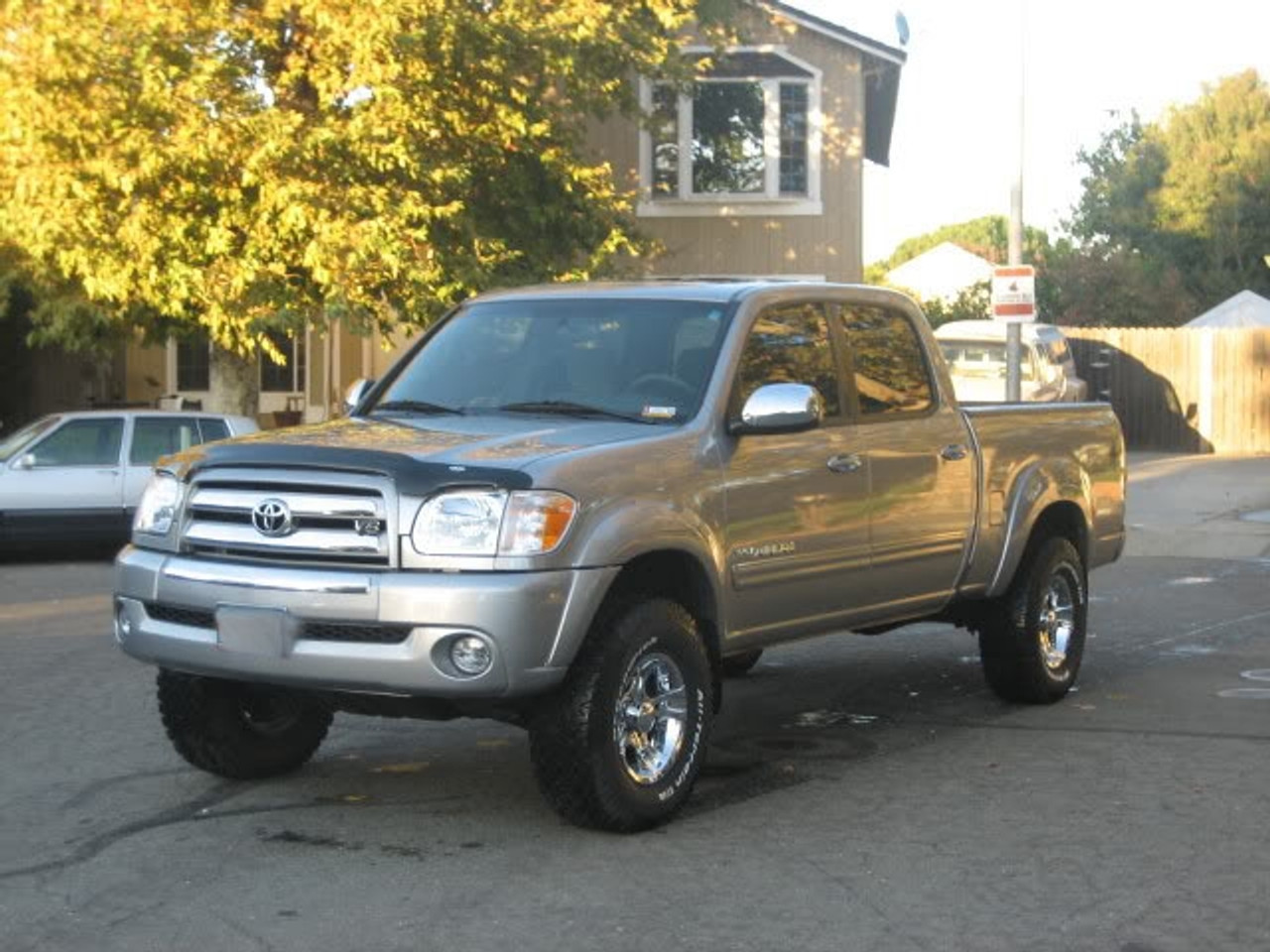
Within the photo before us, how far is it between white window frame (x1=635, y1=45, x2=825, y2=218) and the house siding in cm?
10

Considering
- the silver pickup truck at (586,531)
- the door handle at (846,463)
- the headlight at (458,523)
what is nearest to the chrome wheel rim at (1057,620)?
the silver pickup truck at (586,531)

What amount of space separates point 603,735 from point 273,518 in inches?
52.7

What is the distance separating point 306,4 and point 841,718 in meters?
12.7

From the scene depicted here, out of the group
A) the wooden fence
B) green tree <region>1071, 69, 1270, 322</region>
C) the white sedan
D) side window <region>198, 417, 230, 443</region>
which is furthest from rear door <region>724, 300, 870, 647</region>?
green tree <region>1071, 69, 1270, 322</region>

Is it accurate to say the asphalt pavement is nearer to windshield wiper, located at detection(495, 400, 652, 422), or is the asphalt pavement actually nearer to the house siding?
windshield wiper, located at detection(495, 400, 652, 422)

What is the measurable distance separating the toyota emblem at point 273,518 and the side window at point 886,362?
2771mm

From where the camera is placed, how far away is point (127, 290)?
795 inches

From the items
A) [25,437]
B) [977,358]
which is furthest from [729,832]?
[977,358]

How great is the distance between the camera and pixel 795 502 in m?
7.70

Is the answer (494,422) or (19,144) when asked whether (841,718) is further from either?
(19,144)

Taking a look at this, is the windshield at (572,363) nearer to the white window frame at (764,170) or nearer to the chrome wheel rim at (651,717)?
the chrome wheel rim at (651,717)

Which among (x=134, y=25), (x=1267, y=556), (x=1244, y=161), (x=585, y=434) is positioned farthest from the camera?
(x=1244, y=161)

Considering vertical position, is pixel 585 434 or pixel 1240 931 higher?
pixel 585 434

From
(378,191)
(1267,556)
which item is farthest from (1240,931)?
(378,191)
